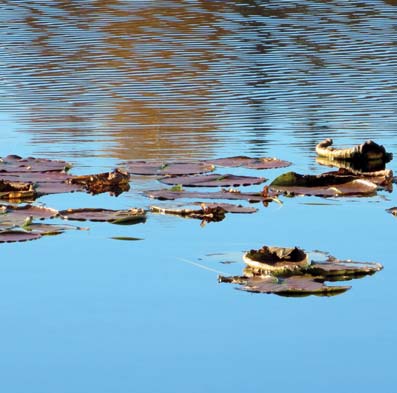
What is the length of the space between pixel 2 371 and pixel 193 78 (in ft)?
26.1

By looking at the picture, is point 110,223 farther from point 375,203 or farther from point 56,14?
point 56,14

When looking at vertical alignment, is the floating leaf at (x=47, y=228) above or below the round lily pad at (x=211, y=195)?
above

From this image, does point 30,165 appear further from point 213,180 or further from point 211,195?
point 211,195

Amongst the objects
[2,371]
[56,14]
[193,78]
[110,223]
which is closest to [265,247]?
[110,223]

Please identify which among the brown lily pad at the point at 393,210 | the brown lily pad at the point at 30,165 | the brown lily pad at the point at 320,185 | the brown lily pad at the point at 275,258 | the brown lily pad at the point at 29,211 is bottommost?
the brown lily pad at the point at 393,210

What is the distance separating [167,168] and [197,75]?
16.4 feet

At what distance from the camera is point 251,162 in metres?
7.20

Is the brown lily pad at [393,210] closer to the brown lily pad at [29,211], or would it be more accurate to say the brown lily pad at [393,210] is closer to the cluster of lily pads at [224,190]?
the cluster of lily pads at [224,190]

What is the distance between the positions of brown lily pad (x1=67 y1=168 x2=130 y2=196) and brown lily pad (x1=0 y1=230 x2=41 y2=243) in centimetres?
110

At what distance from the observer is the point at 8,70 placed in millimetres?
12555

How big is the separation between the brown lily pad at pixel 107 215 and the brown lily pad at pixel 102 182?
634 millimetres

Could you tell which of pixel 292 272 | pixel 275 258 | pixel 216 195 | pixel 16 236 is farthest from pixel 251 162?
pixel 292 272

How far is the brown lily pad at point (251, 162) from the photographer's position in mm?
7125

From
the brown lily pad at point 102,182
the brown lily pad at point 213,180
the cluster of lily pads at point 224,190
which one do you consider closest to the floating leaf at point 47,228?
the cluster of lily pads at point 224,190
